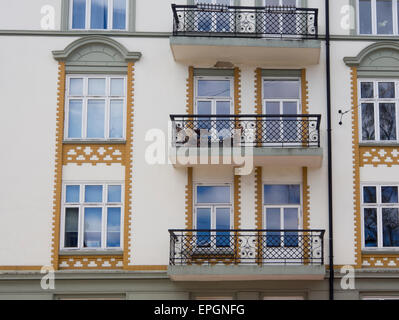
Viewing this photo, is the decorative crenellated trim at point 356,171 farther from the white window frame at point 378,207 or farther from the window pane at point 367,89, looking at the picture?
the window pane at point 367,89

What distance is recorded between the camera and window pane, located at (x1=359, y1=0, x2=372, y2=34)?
60.5 feet

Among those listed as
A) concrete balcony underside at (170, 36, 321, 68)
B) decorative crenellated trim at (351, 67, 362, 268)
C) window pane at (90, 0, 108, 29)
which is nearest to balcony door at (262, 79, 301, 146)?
concrete balcony underside at (170, 36, 321, 68)

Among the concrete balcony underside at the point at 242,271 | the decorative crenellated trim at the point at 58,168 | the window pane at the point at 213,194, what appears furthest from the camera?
the window pane at the point at 213,194

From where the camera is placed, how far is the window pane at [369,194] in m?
17.6

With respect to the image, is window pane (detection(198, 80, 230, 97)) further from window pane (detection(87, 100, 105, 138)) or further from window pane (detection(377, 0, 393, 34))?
window pane (detection(377, 0, 393, 34))

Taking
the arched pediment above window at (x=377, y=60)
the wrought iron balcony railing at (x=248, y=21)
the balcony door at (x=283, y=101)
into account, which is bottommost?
the balcony door at (x=283, y=101)

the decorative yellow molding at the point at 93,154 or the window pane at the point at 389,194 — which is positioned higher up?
the decorative yellow molding at the point at 93,154

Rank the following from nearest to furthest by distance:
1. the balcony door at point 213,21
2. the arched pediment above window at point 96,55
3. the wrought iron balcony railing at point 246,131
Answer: the wrought iron balcony railing at point 246,131 → the arched pediment above window at point 96,55 → the balcony door at point 213,21

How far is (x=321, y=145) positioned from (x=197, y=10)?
183 inches

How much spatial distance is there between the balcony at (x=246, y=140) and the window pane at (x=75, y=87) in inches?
102

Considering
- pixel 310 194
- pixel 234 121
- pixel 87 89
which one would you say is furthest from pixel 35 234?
pixel 310 194

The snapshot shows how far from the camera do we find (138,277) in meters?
16.9

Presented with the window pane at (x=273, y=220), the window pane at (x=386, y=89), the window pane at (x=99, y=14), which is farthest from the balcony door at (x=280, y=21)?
the window pane at (x=273, y=220)

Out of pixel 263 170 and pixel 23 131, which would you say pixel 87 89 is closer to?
pixel 23 131
